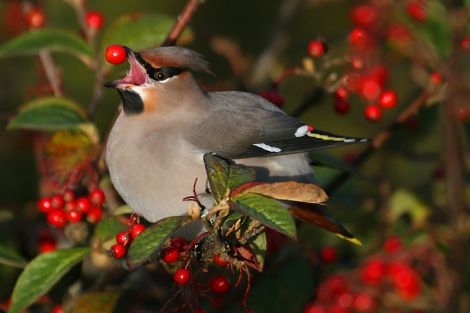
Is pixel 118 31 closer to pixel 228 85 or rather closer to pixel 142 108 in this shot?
pixel 142 108

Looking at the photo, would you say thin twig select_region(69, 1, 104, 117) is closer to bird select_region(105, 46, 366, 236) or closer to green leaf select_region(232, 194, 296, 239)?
bird select_region(105, 46, 366, 236)

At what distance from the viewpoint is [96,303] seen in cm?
285

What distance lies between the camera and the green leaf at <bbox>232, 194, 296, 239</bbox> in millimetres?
2098

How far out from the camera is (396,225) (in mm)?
3641

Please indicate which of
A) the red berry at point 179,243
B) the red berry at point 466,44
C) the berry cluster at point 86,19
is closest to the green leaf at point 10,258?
the red berry at point 179,243

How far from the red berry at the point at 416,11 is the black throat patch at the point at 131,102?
3.57ft

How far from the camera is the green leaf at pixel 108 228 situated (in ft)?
9.32

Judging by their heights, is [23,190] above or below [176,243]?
below

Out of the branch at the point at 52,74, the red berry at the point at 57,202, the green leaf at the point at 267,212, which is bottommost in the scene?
the red berry at the point at 57,202

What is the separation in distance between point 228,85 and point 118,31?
2.61 feet

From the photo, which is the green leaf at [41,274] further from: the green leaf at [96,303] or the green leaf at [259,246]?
the green leaf at [259,246]

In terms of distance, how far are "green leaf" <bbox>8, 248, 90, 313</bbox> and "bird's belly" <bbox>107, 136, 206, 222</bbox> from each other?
10.0 inches

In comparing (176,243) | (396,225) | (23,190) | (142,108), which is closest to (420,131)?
(396,225)

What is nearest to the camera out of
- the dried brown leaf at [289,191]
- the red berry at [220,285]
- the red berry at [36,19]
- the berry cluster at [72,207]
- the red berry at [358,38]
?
the dried brown leaf at [289,191]
